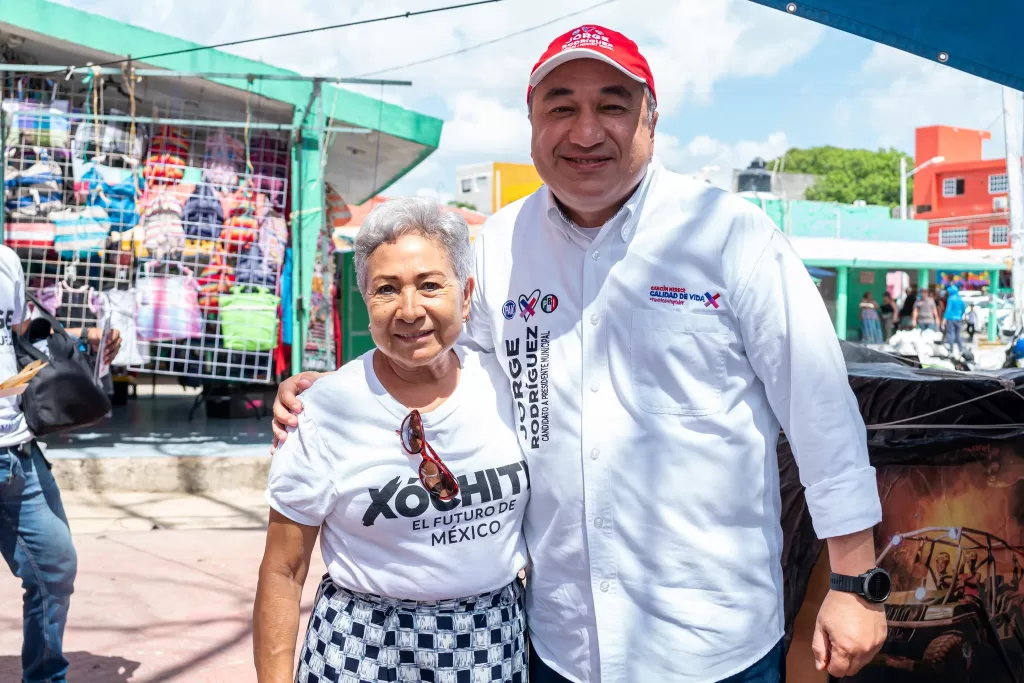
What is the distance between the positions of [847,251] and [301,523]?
27.0 m

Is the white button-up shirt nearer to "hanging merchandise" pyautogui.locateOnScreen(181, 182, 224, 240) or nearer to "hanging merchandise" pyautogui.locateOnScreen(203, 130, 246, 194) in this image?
"hanging merchandise" pyautogui.locateOnScreen(181, 182, 224, 240)

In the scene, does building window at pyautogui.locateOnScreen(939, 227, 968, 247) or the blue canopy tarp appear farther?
building window at pyautogui.locateOnScreen(939, 227, 968, 247)

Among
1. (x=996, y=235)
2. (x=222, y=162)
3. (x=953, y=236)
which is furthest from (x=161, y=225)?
(x=953, y=236)

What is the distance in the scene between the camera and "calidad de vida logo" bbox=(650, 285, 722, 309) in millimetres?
1856

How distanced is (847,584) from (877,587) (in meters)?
0.05

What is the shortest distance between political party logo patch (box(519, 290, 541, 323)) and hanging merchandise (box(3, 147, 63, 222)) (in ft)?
21.8

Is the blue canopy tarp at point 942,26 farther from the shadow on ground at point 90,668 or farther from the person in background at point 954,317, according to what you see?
the person in background at point 954,317

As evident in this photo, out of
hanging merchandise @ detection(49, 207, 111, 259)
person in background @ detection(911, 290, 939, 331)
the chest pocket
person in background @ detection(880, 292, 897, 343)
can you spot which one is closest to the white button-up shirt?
the chest pocket

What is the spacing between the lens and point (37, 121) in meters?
7.41

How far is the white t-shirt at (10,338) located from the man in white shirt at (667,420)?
1.74m

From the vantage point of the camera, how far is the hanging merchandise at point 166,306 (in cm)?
765

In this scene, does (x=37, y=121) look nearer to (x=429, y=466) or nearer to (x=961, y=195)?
(x=429, y=466)

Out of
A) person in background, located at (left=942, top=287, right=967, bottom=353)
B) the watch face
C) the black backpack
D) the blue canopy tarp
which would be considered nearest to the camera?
the watch face

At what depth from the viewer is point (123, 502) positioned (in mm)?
7293
